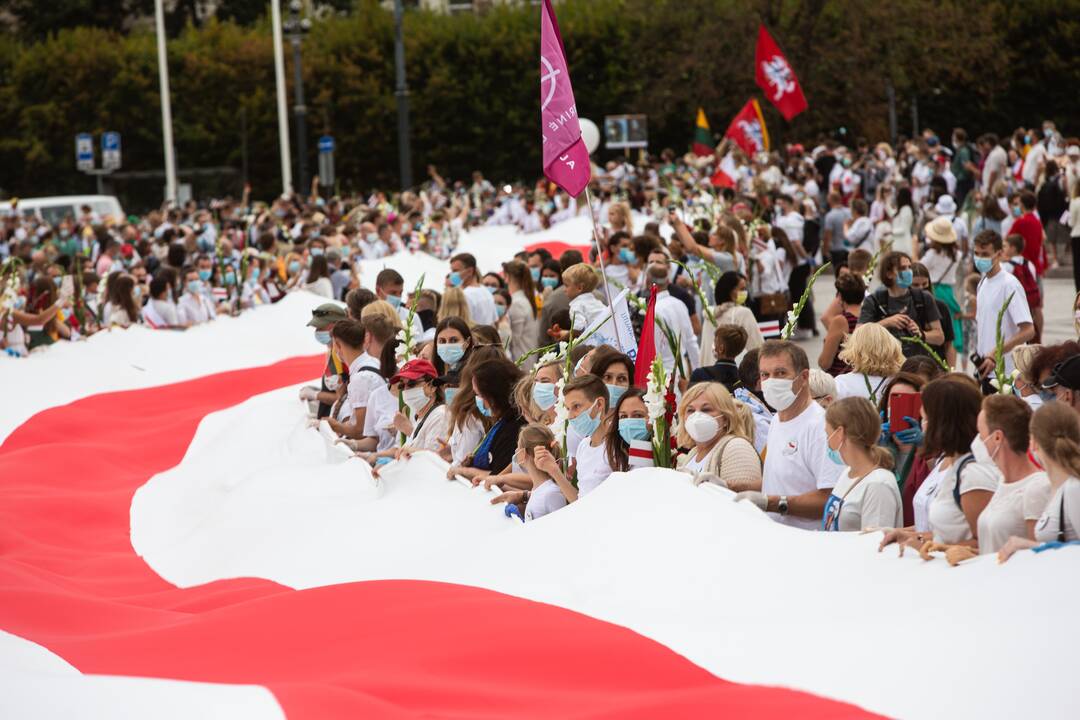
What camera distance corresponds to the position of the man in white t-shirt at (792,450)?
6891 millimetres

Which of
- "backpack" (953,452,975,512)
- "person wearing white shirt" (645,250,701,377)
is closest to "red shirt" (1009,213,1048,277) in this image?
"person wearing white shirt" (645,250,701,377)

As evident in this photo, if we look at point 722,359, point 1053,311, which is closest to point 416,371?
point 722,359

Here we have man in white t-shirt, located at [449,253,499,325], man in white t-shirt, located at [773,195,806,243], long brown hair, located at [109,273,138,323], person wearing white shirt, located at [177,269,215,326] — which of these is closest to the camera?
man in white t-shirt, located at [449,253,499,325]

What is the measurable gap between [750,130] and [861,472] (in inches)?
855

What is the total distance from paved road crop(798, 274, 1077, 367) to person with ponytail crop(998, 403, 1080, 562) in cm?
972

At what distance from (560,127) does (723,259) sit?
15.1 ft

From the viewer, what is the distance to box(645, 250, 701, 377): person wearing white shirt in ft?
36.9

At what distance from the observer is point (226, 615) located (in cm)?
693

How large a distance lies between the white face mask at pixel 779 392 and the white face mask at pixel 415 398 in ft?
9.63

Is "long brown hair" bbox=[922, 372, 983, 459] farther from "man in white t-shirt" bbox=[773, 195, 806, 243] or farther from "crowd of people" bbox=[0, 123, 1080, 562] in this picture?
"man in white t-shirt" bbox=[773, 195, 806, 243]

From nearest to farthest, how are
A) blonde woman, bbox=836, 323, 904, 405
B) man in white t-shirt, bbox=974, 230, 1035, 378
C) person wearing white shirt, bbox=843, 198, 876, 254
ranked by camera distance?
blonde woman, bbox=836, 323, 904, 405, man in white t-shirt, bbox=974, 230, 1035, 378, person wearing white shirt, bbox=843, 198, 876, 254

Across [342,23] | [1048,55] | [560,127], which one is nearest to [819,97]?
[1048,55]

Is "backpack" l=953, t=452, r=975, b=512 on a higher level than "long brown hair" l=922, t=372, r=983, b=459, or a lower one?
lower

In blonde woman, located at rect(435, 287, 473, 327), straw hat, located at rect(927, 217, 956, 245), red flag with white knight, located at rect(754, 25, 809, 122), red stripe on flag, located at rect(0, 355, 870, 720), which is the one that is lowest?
red stripe on flag, located at rect(0, 355, 870, 720)
